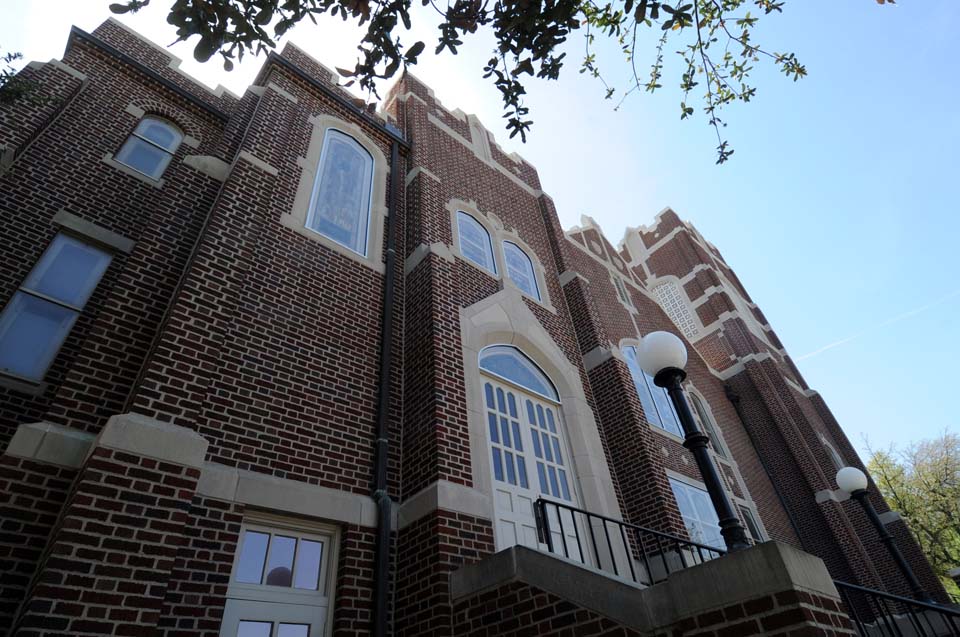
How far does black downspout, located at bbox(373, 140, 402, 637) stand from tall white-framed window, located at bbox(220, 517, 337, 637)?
482 mm

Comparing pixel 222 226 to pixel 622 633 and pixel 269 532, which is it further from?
pixel 622 633

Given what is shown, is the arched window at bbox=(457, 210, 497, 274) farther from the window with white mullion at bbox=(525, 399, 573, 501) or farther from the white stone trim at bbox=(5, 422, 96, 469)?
the white stone trim at bbox=(5, 422, 96, 469)

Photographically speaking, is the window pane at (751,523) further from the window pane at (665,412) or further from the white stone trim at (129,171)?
the white stone trim at (129,171)

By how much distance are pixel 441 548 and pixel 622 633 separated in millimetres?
2126

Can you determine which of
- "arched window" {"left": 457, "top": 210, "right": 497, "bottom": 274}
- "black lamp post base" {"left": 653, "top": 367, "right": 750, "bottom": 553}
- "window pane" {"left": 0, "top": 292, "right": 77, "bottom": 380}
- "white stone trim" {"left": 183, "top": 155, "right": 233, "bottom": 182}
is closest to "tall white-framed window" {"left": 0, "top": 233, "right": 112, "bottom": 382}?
"window pane" {"left": 0, "top": 292, "right": 77, "bottom": 380}

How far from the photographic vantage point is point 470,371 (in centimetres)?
781

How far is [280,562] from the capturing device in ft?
17.0

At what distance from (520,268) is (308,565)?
8184 mm

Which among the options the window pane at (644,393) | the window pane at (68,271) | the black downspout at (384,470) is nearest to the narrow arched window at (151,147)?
the window pane at (68,271)

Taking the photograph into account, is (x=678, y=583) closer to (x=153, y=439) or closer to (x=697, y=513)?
(x=153, y=439)

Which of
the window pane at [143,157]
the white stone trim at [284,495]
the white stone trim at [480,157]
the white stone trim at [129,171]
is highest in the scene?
the white stone trim at [480,157]

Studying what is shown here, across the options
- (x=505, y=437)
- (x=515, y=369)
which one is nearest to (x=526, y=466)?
(x=505, y=437)

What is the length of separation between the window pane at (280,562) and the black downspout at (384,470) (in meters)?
0.89

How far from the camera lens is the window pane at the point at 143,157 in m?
8.44
